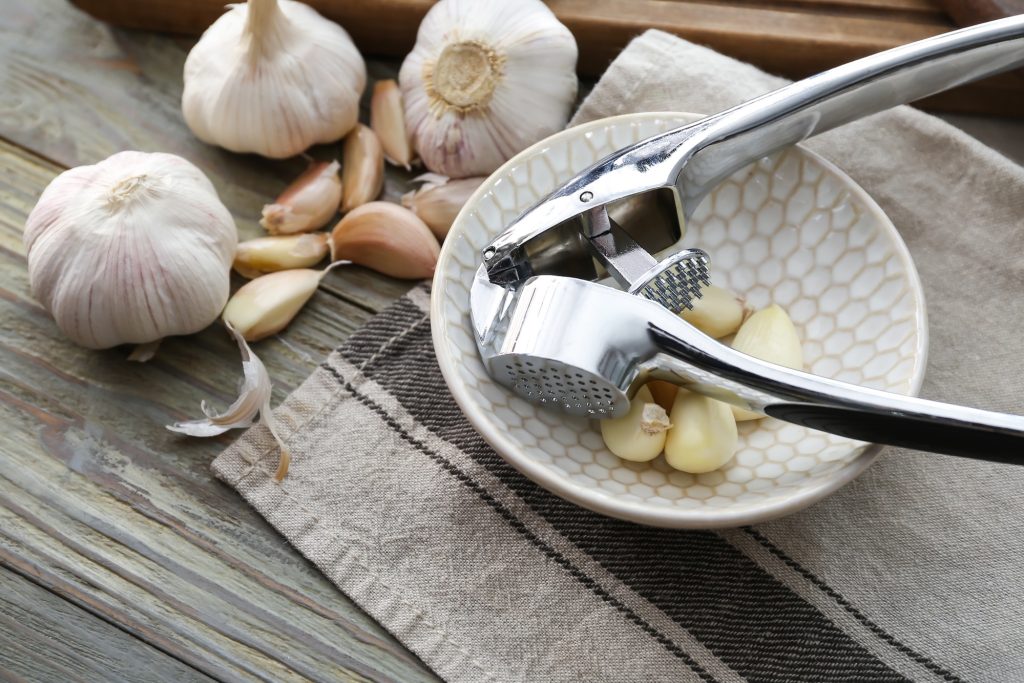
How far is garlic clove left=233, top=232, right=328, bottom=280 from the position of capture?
0.89 meters

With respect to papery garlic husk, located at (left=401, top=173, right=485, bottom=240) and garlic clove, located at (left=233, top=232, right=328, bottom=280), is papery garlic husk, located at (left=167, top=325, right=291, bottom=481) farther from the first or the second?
papery garlic husk, located at (left=401, top=173, right=485, bottom=240)

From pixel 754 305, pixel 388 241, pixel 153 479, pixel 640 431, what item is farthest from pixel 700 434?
pixel 153 479

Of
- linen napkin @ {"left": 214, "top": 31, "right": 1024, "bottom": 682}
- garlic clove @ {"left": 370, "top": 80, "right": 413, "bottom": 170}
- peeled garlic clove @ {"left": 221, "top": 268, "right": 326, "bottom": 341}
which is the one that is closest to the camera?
linen napkin @ {"left": 214, "top": 31, "right": 1024, "bottom": 682}

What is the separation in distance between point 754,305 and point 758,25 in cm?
34

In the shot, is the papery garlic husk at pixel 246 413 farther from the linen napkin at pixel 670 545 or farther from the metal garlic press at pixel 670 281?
the metal garlic press at pixel 670 281

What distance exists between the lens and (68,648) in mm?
730

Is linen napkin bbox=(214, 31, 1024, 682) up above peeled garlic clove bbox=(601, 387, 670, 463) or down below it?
below

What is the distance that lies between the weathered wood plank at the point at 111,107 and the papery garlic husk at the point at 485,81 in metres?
0.08

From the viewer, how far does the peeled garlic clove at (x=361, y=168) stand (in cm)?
93

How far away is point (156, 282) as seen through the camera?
2.62ft

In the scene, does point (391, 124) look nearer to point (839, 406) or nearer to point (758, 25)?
point (758, 25)

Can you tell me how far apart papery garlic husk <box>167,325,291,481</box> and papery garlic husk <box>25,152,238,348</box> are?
0.08 m

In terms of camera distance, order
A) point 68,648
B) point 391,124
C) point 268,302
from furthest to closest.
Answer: point 391,124
point 268,302
point 68,648

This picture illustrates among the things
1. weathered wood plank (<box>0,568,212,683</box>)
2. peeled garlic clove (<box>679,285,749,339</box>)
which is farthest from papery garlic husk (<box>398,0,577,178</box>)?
weathered wood plank (<box>0,568,212,683</box>)
